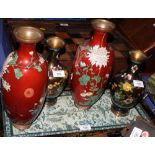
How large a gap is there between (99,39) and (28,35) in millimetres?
445

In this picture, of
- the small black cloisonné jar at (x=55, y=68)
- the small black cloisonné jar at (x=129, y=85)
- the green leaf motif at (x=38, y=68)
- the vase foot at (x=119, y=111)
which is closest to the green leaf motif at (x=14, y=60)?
the green leaf motif at (x=38, y=68)

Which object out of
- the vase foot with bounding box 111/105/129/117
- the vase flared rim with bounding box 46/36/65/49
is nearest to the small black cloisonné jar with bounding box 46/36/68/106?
the vase flared rim with bounding box 46/36/65/49

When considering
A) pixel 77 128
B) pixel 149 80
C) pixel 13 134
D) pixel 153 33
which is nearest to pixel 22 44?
pixel 13 134

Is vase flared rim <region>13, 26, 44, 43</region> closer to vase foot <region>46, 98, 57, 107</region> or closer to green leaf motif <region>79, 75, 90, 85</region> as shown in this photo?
green leaf motif <region>79, 75, 90, 85</region>

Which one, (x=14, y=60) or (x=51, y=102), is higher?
(x=14, y=60)

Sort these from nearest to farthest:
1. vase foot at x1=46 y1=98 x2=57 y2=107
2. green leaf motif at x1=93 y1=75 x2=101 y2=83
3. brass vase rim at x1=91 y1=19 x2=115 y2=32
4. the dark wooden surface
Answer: brass vase rim at x1=91 y1=19 x2=115 y2=32, green leaf motif at x1=93 y1=75 x2=101 y2=83, vase foot at x1=46 y1=98 x2=57 y2=107, the dark wooden surface

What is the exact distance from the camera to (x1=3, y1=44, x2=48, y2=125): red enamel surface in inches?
57.5

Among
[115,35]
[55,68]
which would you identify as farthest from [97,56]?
[115,35]

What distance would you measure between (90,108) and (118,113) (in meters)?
0.20

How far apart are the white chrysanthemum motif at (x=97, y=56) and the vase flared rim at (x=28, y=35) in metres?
0.37

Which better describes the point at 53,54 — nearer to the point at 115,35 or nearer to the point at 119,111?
the point at 119,111

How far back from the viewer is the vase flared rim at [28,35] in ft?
4.57

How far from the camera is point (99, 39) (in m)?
1.68

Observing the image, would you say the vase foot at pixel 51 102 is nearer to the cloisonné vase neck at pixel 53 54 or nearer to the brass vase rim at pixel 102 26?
the cloisonné vase neck at pixel 53 54
